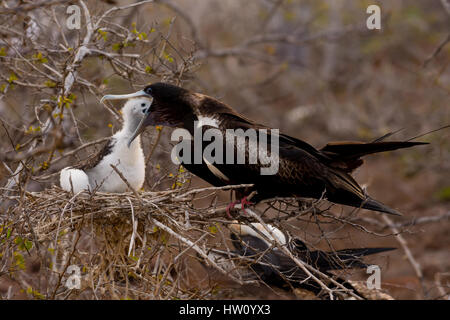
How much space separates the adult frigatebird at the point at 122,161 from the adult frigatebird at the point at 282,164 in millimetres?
161

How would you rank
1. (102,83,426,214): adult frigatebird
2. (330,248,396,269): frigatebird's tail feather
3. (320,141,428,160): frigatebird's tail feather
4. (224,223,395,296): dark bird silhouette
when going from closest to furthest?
1. (320,141,428,160): frigatebird's tail feather
2. (102,83,426,214): adult frigatebird
3. (330,248,396,269): frigatebird's tail feather
4. (224,223,395,296): dark bird silhouette

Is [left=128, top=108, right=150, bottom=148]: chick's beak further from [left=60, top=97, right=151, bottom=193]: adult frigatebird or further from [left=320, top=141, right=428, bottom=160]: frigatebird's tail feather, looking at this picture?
[left=320, top=141, right=428, bottom=160]: frigatebird's tail feather

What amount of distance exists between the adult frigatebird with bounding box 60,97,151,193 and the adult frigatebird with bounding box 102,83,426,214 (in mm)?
161

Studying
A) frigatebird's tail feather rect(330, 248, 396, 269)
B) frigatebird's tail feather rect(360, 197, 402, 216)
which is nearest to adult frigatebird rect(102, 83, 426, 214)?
frigatebird's tail feather rect(360, 197, 402, 216)

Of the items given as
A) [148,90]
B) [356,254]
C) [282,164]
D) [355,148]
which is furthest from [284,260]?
[148,90]

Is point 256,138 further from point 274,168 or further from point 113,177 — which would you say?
point 113,177

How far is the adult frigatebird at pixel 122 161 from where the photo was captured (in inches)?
141

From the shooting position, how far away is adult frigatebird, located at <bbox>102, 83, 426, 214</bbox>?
3.26 metres

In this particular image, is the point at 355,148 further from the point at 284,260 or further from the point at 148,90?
the point at 148,90

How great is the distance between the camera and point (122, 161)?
3586 millimetres

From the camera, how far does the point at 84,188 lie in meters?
3.39

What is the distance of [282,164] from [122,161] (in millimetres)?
906

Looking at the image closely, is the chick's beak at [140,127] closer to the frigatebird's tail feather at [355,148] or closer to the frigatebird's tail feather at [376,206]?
the frigatebird's tail feather at [355,148]

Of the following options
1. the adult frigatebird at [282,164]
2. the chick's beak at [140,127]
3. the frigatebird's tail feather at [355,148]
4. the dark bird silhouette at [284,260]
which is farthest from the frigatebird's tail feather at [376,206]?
the chick's beak at [140,127]
